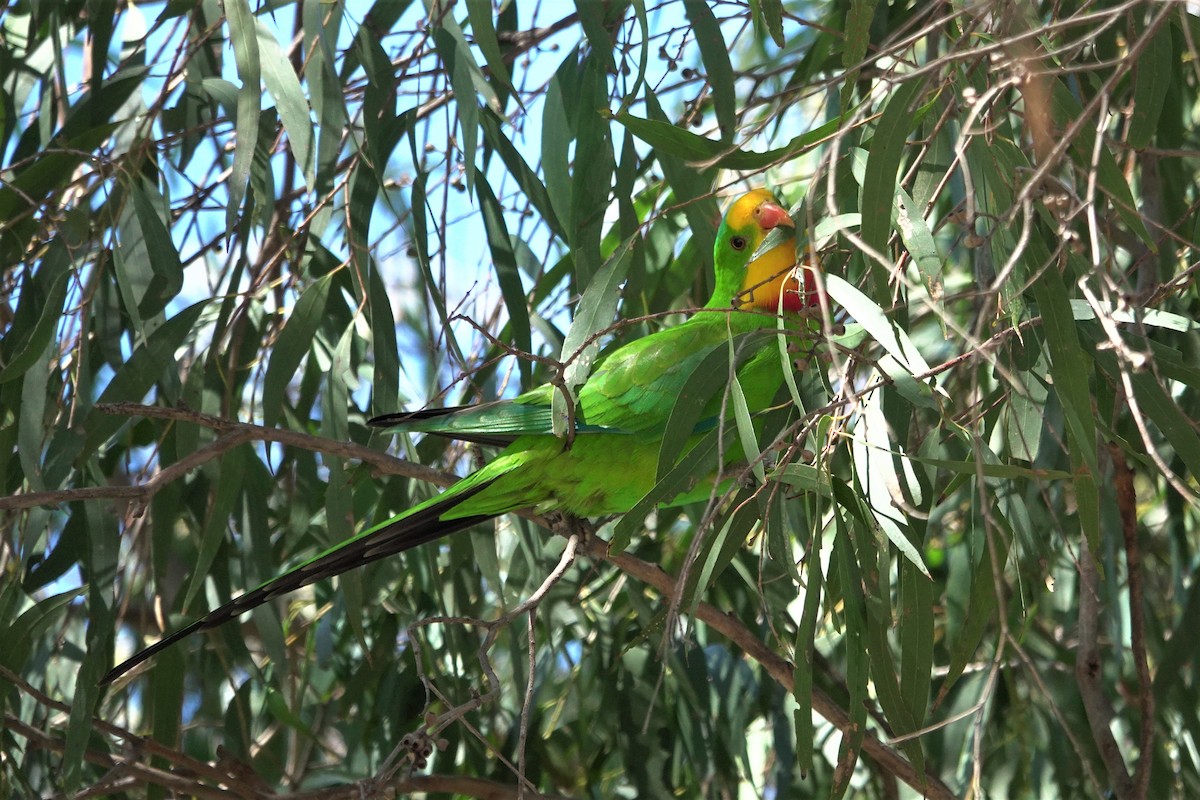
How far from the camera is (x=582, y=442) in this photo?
1917 mm

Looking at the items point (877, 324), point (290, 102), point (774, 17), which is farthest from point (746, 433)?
point (290, 102)

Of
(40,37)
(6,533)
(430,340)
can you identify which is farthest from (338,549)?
(40,37)

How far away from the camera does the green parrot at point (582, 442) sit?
1.75m

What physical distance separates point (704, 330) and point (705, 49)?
49cm

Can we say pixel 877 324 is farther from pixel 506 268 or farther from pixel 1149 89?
pixel 506 268

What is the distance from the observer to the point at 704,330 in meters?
1.98

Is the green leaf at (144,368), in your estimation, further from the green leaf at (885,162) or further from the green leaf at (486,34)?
the green leaf at (885,162)

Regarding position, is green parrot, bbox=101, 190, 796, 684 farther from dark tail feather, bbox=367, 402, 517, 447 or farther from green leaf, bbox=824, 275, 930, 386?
green leaf, bbox=824, 275, 930, 386

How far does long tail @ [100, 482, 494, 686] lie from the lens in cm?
166

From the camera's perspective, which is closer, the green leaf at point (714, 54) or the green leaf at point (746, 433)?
the green leaf at point (746, 433)

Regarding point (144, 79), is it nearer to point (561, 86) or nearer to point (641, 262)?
point (561, 86)

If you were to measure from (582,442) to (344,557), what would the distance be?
0.43m

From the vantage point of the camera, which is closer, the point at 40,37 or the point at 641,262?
the point at 641,262

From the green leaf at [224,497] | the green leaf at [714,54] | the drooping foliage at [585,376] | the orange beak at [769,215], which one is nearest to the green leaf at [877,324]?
the drooping foliage at [585,376]
